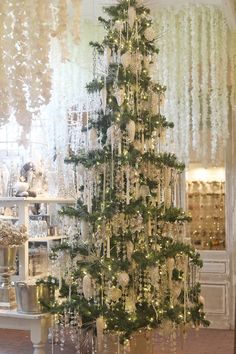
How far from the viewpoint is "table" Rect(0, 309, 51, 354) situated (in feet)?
15.5

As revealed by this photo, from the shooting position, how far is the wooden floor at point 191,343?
18.0 ft

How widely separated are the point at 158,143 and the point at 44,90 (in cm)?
216

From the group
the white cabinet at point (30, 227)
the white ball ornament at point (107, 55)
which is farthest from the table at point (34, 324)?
the white ball ornament at point (107, 55)

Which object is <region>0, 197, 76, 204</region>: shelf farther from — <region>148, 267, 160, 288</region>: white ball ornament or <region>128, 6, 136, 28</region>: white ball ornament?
<region>128, 6, 136, 28</region>: white ball ornament

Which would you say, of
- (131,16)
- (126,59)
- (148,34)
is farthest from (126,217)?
(131,16)

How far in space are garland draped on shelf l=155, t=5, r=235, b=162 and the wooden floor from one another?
1.93m

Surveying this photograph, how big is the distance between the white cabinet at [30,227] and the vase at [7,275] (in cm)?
30

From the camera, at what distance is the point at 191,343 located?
5.87 meters

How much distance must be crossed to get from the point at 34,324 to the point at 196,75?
3.21m

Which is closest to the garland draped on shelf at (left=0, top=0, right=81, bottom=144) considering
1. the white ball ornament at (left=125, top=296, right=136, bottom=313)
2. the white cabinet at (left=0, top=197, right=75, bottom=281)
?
the white ball ornament at (left=125, top=296, right=136, bottom=313)

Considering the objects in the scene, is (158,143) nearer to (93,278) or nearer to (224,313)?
(93,278)

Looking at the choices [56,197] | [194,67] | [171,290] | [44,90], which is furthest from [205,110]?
[44,90]

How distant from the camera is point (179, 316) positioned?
4371mm

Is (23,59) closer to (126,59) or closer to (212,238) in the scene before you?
(126,59)
